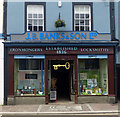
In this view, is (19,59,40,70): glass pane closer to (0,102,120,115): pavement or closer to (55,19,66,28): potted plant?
(0,102,120,115): pavement

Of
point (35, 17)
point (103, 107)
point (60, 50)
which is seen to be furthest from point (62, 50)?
point (103, 107)

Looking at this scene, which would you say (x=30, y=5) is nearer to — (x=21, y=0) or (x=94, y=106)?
(x=21, y=0)

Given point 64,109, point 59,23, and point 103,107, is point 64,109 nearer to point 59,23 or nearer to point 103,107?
point 103,107

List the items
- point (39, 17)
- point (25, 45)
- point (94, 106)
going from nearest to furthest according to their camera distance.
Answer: point (94, 106) → point (25, 45) → point (39, 17)

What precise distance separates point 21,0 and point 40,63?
4460mm

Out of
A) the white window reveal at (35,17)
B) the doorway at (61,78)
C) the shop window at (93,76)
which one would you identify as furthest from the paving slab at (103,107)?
the white window reveal at (35,17)

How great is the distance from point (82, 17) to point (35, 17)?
3.23 m

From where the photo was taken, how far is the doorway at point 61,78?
13.1 metres

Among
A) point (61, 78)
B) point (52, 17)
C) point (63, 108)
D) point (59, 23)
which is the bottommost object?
point (63, 108)

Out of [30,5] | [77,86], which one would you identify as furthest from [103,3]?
[77,86]

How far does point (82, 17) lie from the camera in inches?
506

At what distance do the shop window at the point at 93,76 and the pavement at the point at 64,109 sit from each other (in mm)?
1187

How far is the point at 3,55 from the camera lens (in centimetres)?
1228

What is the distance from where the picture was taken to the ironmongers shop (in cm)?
1205
